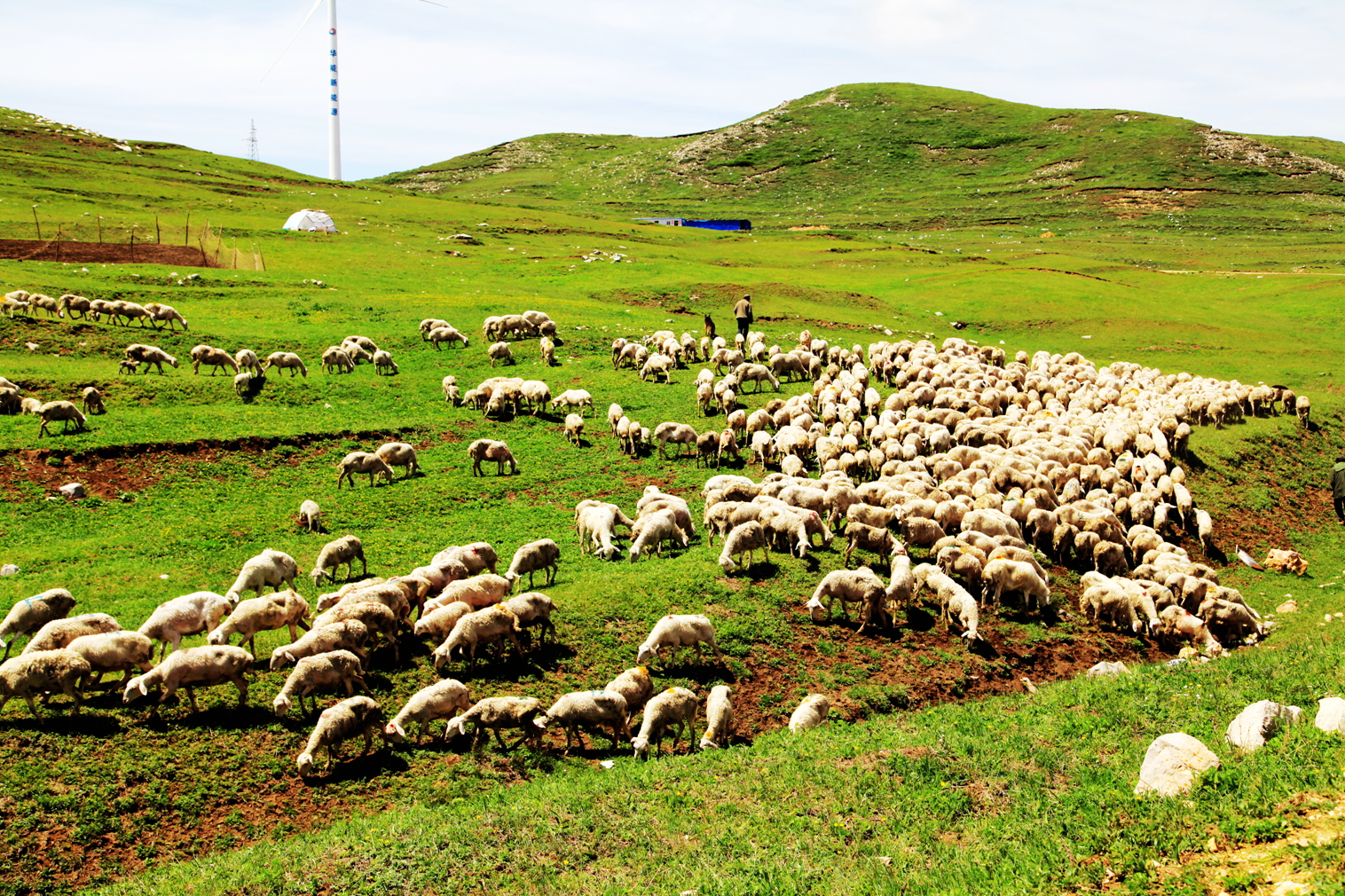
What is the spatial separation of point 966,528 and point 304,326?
28.9 metres

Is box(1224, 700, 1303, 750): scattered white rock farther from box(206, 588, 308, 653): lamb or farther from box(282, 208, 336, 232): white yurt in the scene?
box(282, 208, 336, 232): white yurt

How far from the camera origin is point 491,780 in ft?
34.3

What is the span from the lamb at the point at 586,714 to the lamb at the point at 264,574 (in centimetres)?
647

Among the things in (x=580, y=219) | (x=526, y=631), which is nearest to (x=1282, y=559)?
(x=526, y=631)

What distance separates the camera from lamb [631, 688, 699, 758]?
1121 centimetres

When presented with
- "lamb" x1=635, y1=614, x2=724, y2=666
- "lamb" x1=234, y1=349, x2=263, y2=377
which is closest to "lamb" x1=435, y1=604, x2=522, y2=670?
"lamb" x1=635, y1=614, x2=724, y2=666

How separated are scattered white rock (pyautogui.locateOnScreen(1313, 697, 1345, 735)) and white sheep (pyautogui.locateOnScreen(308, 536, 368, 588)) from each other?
14.5 m

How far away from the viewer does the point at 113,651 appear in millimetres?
11328

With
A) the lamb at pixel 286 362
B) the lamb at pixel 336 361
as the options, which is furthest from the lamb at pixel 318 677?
the lamb at pixel 336 361

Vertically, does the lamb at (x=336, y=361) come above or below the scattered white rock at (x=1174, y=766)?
above

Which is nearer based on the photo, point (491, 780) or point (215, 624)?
point (491, 780)

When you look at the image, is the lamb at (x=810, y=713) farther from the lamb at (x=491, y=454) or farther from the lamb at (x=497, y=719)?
the lamb at (x=491, y=454)

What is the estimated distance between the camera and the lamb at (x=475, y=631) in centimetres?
1245

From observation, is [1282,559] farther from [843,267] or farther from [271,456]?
[843,267]
